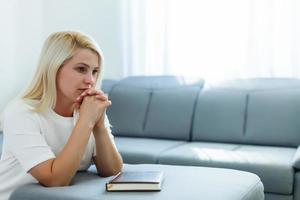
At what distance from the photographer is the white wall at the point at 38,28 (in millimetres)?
3764

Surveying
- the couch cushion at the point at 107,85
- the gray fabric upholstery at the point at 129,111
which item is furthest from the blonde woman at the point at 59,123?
the couch cushion at the point at 107,85

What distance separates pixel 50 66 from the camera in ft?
5.39

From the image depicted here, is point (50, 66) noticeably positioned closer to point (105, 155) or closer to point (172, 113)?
point (105, 155)

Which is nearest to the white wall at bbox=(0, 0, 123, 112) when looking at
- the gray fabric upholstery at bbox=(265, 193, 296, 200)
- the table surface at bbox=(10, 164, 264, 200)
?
the gray fabric upholstery at bbox=(265, 193, 296, 200)

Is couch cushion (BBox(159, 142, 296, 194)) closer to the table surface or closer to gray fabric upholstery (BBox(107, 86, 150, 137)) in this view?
gray fabric upholstery (BBox(107, 86, 150, 137))

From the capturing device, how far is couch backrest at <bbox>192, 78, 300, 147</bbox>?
3021 mm

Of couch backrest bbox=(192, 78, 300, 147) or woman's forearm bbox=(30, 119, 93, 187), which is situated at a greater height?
woman's forearm bbox=(30, 119, 93, 187)

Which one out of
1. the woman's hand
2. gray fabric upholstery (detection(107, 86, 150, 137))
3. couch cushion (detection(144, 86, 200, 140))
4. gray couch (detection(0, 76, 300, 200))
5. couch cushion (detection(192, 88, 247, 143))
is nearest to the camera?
the woman's hand

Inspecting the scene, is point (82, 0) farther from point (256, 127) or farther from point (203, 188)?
point (203, 188)

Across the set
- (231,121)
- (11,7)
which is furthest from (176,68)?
(11,7)

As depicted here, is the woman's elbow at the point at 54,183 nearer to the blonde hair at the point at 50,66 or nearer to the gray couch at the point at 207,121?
the blonde hair at the point at 50,66

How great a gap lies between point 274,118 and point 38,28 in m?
2.24

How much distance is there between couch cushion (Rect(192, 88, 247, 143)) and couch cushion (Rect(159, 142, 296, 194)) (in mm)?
155

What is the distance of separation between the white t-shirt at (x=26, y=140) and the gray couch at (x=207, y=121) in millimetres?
1151
